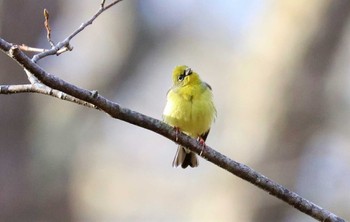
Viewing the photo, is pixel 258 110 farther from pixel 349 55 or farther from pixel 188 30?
pixel 188 30

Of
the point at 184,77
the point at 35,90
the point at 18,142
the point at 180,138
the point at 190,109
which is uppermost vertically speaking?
the point at 18,142

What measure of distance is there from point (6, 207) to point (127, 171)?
1099 millimetres

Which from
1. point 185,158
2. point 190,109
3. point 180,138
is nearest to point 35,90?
point 180,138

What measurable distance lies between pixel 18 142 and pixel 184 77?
3.40 metres

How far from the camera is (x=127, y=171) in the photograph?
6137 millimetres

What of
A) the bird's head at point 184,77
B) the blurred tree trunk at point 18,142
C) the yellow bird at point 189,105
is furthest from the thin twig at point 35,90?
the blurred tree trunk at point 18,142

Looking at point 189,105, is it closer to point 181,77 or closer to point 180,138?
point 181,77

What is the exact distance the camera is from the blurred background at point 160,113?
13.8 ft

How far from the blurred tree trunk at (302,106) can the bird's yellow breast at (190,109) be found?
1370mm

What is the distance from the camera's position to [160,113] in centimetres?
578

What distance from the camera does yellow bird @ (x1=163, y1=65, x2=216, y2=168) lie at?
279cm

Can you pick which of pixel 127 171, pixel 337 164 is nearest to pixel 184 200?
pixel 127 171

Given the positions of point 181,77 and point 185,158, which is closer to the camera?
point 181,77

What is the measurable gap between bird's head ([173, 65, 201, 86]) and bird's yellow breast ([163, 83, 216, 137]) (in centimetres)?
3
